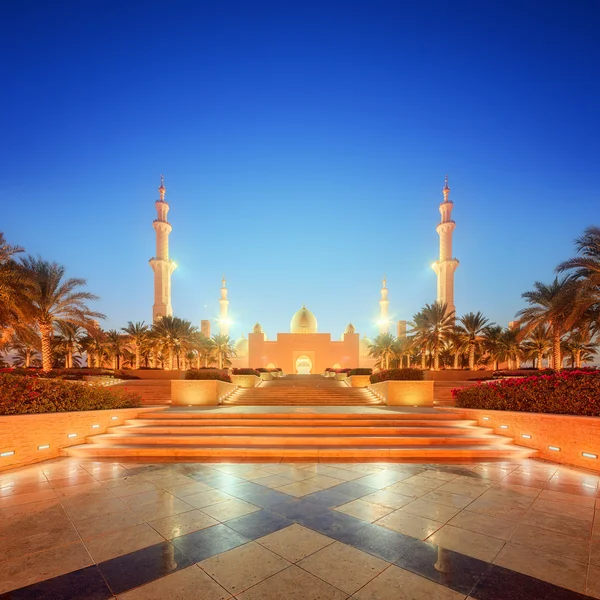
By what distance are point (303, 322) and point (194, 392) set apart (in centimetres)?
3901

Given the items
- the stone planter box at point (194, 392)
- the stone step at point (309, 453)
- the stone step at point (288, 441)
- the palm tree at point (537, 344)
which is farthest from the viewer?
the palm tree at point (537, 344)

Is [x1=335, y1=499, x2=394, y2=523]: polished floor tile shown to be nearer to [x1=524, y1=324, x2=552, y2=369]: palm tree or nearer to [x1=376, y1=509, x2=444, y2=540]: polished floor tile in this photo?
[x1=376, y1=509, x2=444, y2=540]: polished floor tile

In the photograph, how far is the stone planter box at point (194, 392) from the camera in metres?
12.9

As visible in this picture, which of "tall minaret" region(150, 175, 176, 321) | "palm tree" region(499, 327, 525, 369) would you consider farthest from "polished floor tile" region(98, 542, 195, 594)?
"tall minaret" region(150, 175, 176, 321)

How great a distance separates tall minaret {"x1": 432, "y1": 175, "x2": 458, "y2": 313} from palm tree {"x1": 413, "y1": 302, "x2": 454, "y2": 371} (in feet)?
41.7

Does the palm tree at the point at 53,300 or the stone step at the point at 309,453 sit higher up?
the palm tree at the point at 53,300

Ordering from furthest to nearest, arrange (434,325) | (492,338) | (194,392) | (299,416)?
(492,338) < (434,325) < (194,392) < (299,416)

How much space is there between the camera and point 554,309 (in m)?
15.2

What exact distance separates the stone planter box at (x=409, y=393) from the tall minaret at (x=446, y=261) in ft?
96.1

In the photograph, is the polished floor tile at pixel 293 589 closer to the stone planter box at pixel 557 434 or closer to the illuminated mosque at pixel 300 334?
the stone planter box at pixel 557 434

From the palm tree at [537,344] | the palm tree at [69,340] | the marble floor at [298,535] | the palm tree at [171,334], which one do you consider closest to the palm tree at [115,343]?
the palm tree at [69,340]

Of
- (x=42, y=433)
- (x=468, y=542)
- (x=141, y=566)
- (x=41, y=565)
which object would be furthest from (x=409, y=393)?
(x=41, y=565)

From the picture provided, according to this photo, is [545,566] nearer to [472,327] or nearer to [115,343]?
[472,327]

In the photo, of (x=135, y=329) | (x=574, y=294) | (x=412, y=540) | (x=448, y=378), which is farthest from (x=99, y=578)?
(x=135, y=329)
